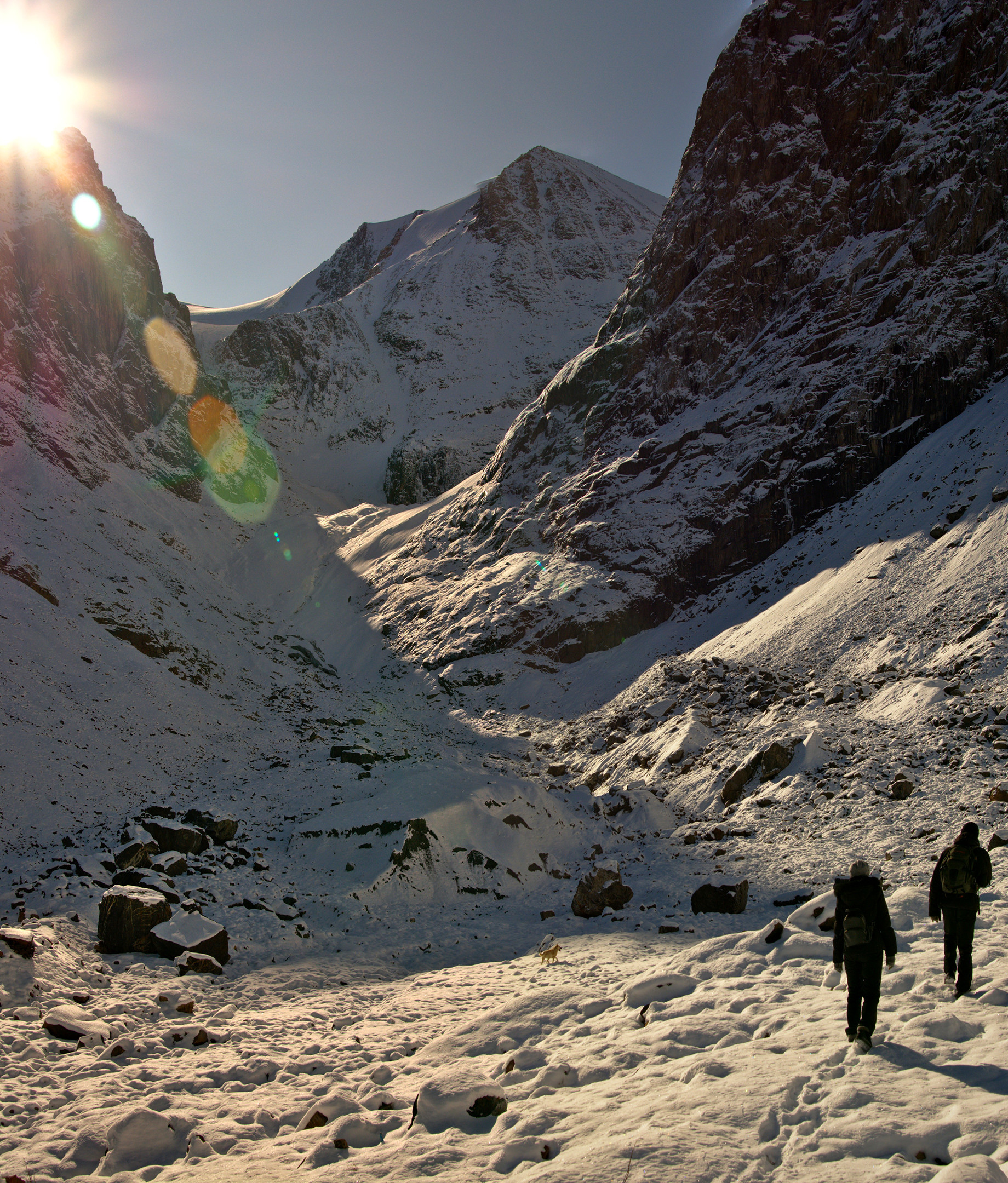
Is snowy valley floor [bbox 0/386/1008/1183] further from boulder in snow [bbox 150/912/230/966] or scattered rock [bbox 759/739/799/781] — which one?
boulder in snow [bbox 150/912/230/966]

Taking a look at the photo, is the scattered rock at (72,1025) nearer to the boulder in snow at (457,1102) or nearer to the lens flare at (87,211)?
the boulder in snow at (457,1102)

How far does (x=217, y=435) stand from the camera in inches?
2445

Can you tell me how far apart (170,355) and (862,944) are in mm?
66137

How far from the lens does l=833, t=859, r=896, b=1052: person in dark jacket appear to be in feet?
22.6

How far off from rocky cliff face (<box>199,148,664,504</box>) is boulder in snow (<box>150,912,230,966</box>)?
7050 cm

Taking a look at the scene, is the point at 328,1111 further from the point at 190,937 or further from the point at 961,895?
the point at 961,895

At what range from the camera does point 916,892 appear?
442 inches

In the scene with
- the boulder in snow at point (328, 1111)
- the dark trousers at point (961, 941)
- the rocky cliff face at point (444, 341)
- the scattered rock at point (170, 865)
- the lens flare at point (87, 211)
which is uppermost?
the rocky cliff face at point (444, 341)

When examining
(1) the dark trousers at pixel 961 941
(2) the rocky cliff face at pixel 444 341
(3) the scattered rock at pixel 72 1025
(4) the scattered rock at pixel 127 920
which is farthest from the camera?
(2) the rocky cliff face at pixel 444 341

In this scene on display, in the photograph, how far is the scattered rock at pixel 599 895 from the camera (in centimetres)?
1609

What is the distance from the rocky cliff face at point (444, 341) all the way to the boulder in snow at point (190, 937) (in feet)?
231

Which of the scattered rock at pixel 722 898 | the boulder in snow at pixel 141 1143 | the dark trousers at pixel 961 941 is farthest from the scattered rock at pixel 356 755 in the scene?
the dark trousers at pixel 961 941

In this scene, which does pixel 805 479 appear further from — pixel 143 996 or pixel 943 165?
pixel 143 996

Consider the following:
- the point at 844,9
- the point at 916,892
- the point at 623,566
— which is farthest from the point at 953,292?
the point at 916,892
